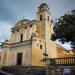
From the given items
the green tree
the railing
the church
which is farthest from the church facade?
the green tree

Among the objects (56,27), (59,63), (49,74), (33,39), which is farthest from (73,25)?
(33,39)

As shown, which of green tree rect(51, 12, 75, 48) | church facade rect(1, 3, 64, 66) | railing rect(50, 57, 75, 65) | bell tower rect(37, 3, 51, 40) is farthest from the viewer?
bell tower rect(37, 3, 51, 40)

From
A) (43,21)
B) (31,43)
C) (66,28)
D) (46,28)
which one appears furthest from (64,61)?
(43,21)

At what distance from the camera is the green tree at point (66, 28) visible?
17219 millimetres

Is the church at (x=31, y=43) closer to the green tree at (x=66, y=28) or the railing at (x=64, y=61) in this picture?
the railing at (x=64, y=61)

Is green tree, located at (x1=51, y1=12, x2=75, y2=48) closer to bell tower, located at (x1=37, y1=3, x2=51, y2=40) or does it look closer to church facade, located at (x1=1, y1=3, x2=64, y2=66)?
church facade, located at (x1=1, y1=3, x2=64, y2=66)

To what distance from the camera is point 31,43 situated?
2808 centimetres

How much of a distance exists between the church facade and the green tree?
30.8 feet

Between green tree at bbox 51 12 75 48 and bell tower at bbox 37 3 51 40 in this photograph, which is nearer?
green tree at bbox 51 12 75 48

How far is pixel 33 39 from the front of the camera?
2756 centimetres

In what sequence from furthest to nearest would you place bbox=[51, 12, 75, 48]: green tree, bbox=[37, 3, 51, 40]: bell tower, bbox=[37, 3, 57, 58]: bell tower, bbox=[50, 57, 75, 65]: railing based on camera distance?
1. bbox=[37, 3, 51, 40]: bell tower
2. bbox=[37, 3, 57, 58]: bell tower
3. bbox=[50, 57, 75, 65]: railing
4. bbox=[51, 12, 75, 48]: green tree

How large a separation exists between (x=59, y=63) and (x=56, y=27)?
4623 millimetres

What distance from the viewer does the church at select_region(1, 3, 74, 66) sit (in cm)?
2750

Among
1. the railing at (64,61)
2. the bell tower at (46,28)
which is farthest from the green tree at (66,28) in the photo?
the bell tower at (46,28)
